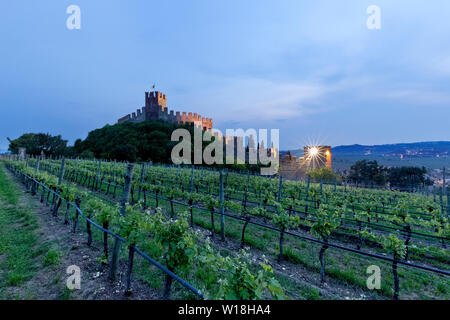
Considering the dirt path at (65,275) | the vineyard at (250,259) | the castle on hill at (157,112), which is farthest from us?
the castle on hill at (157,112)

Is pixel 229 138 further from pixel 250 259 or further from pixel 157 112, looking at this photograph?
pixel 250 259

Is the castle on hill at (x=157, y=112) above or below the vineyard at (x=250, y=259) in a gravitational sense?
above

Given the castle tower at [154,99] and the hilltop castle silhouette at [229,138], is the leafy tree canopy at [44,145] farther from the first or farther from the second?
the castle tower at [154,99]

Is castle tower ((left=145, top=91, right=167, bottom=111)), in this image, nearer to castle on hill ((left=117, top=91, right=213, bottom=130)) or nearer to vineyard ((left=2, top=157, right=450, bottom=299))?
castle on hill ((left=117, top=91, right=213, bottom=130))

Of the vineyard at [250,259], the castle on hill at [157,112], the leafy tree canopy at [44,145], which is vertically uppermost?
the castle on hill at [157,112]

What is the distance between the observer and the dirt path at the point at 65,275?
363 centimetres

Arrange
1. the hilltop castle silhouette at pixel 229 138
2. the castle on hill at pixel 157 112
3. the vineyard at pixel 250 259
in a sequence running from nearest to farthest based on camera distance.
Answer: the vineyard at pixel 250 259 → the hilltop castle silhouette at pixel 229 138 → the castle on hill at pixel 157 112

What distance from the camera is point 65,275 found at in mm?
4078

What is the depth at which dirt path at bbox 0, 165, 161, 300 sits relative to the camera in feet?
11.9

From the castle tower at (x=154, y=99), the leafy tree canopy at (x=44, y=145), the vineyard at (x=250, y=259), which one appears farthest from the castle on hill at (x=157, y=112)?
the vineyard at (x=250, y=259)

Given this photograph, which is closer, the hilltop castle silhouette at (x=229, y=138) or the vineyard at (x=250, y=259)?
the vineyard at (x=250, y=259)

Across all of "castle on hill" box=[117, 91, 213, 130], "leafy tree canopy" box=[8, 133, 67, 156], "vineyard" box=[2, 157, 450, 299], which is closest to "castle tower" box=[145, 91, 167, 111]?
"castle on hill" box=[117, 91, 213, 130]
